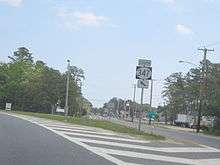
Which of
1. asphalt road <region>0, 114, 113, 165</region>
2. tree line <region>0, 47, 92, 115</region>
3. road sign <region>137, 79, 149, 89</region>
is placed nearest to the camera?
asphalt road <region>0, 114, 113, 165</region>

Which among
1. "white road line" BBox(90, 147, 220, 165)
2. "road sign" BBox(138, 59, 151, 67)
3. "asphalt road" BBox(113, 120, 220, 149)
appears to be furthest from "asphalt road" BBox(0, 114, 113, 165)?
"asphalt road" BBox(113, 120, 220, 149)

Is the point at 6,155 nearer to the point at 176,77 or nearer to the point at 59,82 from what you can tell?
the point at 59,82

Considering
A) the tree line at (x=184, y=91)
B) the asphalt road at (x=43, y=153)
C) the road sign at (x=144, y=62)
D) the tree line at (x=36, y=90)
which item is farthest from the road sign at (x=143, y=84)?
the tree line at (x=36, y=90)

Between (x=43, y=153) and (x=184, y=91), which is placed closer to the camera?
(x=43, y=153)

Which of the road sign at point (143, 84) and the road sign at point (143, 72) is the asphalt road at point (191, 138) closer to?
the road sign at point (143, 84)

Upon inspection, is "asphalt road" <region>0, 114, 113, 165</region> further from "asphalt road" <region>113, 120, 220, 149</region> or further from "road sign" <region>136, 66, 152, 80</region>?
"asphalt road" <region>113, 120, 220, 149</region>

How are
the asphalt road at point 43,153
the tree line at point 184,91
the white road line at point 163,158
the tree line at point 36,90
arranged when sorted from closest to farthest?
the asphalt road at point 43,153 → the white road line at point 163,158 → the tree line at point 184,91 → the tree line at point 36,90

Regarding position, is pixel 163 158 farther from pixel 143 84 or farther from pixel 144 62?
pixel 144 62

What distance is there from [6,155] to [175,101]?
118 metres

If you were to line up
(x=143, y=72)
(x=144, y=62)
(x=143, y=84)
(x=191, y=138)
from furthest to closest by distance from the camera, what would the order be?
(x=191, y=138)
(x=144, y=62)
(x=143, y=72)
(x=143, y=84)

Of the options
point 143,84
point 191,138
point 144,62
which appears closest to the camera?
point 143,84

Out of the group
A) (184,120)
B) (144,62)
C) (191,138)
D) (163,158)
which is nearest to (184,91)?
(184,120)

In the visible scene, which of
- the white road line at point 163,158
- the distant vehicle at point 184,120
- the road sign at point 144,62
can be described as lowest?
the white road line at point 163,158

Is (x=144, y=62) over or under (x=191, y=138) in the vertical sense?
over
